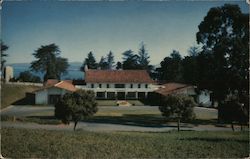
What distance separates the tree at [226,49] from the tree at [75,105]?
24.1 ft

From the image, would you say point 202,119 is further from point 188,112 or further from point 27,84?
point 27,84

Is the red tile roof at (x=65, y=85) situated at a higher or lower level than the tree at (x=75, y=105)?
higher

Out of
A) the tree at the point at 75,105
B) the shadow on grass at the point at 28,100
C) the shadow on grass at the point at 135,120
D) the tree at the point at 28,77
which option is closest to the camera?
the tree at the point at 28,77

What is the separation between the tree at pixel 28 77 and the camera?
17441 mm

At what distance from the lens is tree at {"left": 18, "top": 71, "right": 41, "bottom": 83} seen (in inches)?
687

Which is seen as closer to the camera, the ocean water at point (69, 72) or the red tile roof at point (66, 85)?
the ocean water at point (69, 72)

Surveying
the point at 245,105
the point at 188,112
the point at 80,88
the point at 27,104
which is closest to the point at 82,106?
the point at 80,88

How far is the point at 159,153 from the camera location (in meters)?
13.7

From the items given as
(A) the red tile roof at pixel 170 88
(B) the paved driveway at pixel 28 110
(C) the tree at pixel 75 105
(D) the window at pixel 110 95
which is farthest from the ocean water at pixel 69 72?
(A) the red tile roof at pixel 170 88

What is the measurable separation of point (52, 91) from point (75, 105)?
95.5 inches

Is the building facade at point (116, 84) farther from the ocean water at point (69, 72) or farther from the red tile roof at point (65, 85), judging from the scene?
the ocean water at point (69, 72)

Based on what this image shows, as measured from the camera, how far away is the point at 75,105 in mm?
18938

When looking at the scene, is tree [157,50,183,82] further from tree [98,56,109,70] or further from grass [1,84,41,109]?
grass [1,84,41,109]

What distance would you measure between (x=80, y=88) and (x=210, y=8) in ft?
28.4
